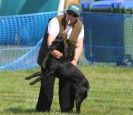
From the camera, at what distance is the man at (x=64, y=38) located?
26.3 ft

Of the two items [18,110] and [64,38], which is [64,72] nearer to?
[64,38]

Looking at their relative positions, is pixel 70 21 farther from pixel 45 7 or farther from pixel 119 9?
pixel 45 7

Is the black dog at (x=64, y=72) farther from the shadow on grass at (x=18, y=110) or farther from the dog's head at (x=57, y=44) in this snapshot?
the shadow on grass at (x=18, y=110)

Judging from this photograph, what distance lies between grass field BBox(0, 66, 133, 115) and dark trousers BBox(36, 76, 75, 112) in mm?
145

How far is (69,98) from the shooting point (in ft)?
27.5

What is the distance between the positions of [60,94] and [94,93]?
2.84 m

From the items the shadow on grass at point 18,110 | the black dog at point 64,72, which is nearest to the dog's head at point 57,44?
the black dog at point 64,72

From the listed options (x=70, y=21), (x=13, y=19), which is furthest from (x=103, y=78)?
(x=70, y=21)

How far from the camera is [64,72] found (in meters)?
8.10

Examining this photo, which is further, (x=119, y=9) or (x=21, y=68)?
(x=119, y=9)

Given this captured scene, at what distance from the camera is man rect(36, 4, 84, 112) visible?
802cm

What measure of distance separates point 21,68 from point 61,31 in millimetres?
7058

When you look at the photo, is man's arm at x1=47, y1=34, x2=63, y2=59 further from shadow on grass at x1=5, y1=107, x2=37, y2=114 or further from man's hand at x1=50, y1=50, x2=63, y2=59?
shadow on grass at x1=5, y1=107, x2=37, y2=114

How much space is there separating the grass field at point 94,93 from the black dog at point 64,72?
1.64 ft
